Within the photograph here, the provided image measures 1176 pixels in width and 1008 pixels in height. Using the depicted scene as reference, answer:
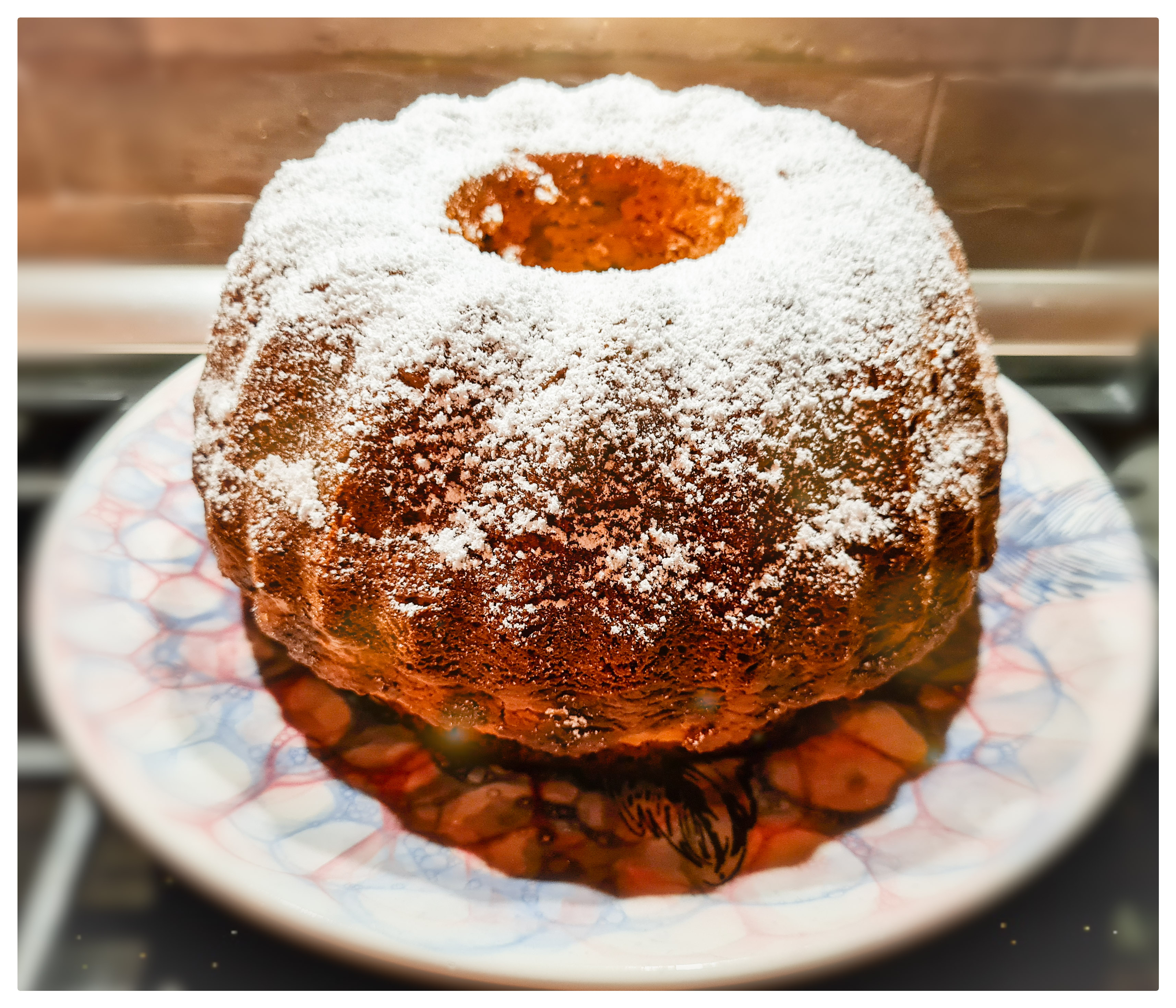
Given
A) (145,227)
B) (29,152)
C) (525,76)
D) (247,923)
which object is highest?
(525,76)

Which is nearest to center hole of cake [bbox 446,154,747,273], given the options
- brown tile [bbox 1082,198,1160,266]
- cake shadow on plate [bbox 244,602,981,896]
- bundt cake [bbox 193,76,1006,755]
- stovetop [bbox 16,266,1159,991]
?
bundt cake [bbox 193,76,1006,755]

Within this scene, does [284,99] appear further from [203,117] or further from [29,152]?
[29,152]

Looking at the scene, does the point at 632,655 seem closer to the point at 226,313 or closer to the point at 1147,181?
the point at 226,313

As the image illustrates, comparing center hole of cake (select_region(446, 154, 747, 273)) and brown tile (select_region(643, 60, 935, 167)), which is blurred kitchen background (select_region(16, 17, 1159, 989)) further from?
center hole of cake (select_region(446, 154, 747, 273))

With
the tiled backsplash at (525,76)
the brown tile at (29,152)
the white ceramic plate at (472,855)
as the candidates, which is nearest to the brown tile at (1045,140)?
the tiled backsplash at (525,76)

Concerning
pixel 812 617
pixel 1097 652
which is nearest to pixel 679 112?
pixel 812 617

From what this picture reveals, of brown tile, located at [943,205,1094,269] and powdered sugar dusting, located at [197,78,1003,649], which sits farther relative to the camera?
Answer: brown tile, located at [943,205,1094,269]

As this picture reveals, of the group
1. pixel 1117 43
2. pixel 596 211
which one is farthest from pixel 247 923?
pixel 1117 43
